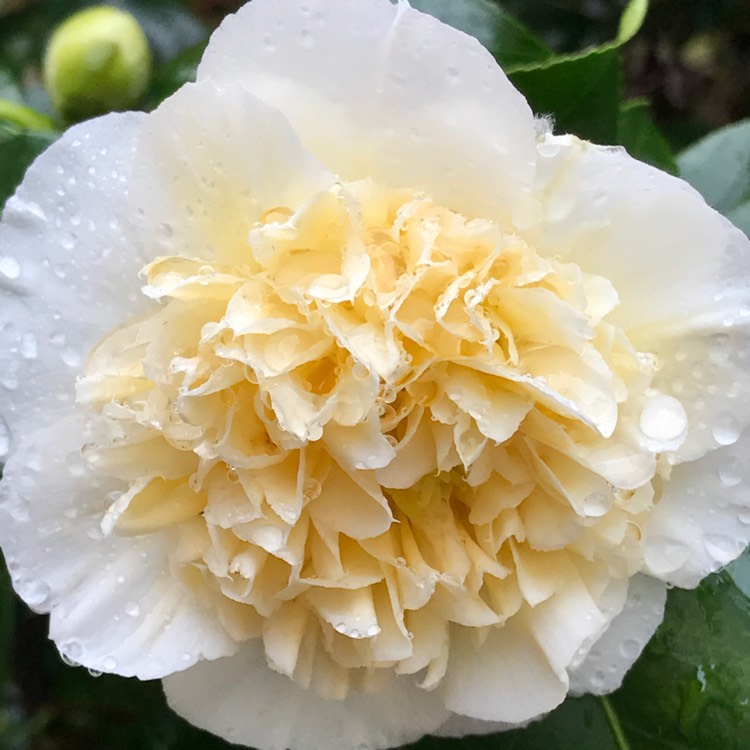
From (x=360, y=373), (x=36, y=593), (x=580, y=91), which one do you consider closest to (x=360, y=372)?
(x=360, y=373)

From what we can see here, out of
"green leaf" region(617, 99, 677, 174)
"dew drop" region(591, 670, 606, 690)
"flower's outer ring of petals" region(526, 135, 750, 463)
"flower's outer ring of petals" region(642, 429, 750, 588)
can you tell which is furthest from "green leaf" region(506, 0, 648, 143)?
"dew drop" region(591, 670, 606, 690)

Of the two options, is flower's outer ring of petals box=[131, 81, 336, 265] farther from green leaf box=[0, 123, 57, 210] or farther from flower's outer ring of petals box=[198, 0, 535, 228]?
green leaf box=[0, 123, 57, 210]

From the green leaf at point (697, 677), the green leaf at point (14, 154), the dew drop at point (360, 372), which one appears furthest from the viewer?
the green leaf at point (14, 154)

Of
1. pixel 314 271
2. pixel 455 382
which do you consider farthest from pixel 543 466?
pixel 314 271

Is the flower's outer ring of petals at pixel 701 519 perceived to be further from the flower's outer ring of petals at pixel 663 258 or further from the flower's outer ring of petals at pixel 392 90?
the flower's outer ring of petals at pixel 392 90

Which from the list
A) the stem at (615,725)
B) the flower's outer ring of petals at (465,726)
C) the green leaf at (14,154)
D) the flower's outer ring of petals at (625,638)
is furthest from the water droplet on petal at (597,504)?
the green leaf at (14,154)

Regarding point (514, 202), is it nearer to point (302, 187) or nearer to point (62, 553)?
point (302, 187)

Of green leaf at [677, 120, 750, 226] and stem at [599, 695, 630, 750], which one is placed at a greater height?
green leaf at [677, 120, 750, 226]

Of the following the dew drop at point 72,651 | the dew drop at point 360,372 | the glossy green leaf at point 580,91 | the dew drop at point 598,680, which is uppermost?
the dew drop at point 360,372
